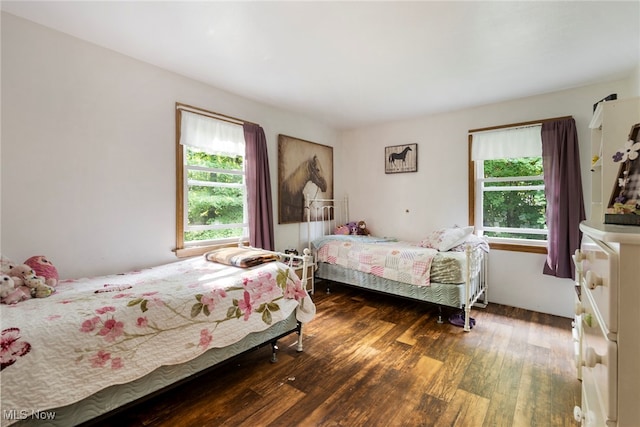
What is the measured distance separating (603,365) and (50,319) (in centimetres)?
209

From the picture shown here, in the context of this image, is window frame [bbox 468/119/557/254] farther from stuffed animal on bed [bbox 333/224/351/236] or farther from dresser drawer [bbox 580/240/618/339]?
dresser drawer [bbox 580/240/618/339]

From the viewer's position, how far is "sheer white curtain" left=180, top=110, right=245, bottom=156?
267cm

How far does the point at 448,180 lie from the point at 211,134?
2964 mm

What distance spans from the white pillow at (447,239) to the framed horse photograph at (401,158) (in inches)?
43.8

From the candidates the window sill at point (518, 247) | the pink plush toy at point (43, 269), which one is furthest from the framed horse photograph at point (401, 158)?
the pink plush toy at point (43, 269)

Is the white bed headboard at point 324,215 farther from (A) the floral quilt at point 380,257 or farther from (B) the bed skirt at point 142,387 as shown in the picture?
(B) the bed skirt at point 142,387

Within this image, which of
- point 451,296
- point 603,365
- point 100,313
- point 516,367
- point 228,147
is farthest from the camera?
point 228,147

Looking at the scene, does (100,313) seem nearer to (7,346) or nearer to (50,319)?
(50,319)

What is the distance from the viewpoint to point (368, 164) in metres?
4.45

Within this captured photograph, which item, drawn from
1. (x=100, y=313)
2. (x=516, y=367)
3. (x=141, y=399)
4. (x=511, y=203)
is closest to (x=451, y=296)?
(x=516, y=367)

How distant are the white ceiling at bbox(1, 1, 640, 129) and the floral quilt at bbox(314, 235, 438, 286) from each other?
1762 mm

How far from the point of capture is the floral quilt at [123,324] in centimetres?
116

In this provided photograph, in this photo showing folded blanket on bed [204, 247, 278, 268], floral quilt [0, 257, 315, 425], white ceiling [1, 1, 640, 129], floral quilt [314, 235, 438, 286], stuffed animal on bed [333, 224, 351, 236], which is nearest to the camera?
floral quilt [0, 257, 315, 425]

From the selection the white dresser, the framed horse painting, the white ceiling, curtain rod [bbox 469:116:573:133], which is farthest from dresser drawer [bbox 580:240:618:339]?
the framed horse painting
